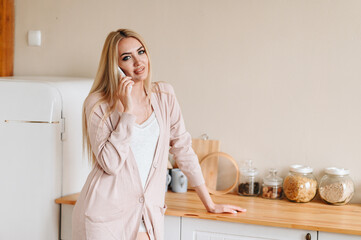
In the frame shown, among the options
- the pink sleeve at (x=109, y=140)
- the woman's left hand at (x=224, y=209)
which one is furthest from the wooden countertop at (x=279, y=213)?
the pink sleeve at (x=109, y=140)

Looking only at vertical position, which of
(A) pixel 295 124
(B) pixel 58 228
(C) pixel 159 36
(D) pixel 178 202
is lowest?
(B) pixel 58 228

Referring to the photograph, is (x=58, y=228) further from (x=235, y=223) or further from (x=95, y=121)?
(x=235, y=223)

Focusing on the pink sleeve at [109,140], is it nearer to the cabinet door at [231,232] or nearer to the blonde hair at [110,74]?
the blonde hair at [110,74]

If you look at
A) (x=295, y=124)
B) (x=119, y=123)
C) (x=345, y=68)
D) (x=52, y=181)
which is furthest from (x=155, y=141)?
(x=345, y=68)

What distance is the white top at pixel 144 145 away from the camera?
209 centimetres

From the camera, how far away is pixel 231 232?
7.25 feet

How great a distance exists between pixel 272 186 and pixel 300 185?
167mm

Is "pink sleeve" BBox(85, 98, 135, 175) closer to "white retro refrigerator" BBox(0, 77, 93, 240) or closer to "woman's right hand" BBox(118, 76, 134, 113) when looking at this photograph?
"woman's right hand" BBox(118, 76, 134, 113)

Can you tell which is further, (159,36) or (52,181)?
(159,36)

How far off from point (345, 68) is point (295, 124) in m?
0.39

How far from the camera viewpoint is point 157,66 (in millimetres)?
2828

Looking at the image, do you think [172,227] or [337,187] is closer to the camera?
[172,227]

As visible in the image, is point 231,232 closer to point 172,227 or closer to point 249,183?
point 172,227

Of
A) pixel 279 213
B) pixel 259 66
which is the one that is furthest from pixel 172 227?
pixel 259 66
